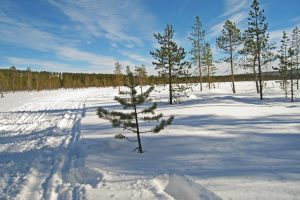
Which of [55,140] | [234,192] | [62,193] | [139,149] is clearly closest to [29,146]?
[55,140]

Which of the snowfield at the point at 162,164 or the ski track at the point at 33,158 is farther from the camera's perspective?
the ski track at the point at 33,158

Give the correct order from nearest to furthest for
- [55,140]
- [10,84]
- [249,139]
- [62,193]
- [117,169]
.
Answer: [62,193], [117,169], [249,139], [55,140], [10,84]

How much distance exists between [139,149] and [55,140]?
14.7 feet

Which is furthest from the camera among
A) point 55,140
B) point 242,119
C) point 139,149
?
point 242,119

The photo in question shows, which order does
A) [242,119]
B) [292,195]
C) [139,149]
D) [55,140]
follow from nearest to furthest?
[292,195] → [139,149] → [55,140] → [242,119]

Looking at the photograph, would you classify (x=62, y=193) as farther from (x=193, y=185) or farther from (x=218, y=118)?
(x=218, y=118)

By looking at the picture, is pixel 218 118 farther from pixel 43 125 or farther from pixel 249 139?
pixel 43 125

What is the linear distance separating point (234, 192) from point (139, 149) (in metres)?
4.91

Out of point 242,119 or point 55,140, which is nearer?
point 55,140

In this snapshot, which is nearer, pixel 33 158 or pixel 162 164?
pixel 162 164

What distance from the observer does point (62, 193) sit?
6.57 metres

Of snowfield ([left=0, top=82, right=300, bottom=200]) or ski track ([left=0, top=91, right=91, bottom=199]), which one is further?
ski track ([left=0, top=91, right=91, bottom=199])

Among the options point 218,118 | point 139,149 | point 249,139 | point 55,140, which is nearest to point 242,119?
point 218,118

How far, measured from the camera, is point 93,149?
11109 millimetres
